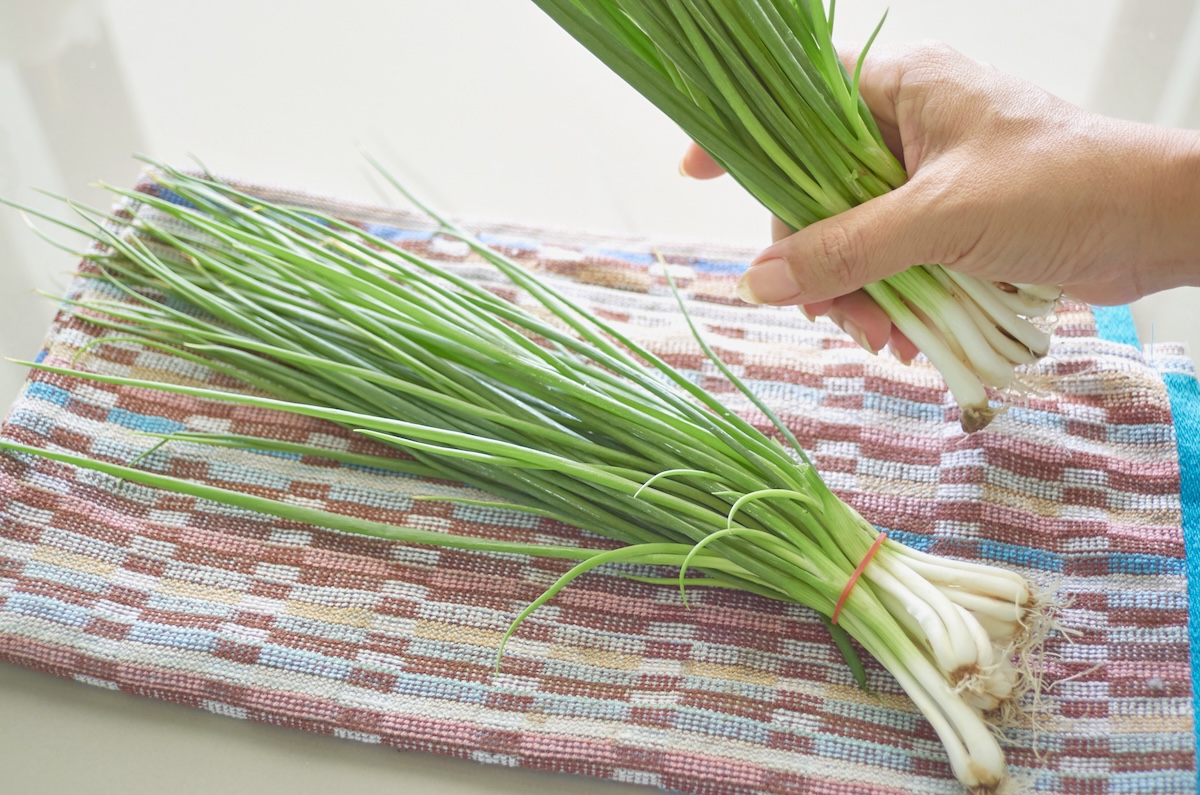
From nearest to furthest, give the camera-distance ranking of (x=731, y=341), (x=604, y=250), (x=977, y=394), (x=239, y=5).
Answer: (x=977, y=394) → (x=731, y=341) → (x=604, y=250) → (x=239, y=5)

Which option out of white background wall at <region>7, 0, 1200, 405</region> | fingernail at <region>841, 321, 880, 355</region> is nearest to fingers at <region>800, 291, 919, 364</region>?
fingernail at <region>841, 321, 880, 355</region>

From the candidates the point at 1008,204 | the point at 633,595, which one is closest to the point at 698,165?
the point at 1008,204

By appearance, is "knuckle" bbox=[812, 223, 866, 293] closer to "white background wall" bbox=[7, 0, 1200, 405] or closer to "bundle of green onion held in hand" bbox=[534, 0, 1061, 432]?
"bundle of green onion held in hand" bbox=[534, 0, 1061, 432]

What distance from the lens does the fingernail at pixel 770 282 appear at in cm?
103

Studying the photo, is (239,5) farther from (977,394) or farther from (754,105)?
(977,394)

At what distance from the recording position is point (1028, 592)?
98 centimetres

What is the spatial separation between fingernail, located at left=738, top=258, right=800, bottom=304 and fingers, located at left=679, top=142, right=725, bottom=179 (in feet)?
1.01

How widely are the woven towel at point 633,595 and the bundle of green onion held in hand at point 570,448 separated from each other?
0.17ft

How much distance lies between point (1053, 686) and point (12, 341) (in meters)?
1.27

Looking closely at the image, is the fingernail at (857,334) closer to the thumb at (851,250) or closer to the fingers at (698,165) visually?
the thumb at (851,250)

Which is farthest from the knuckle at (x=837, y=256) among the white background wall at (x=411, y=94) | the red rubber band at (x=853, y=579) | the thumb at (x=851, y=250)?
the white background wall at (x=411, y=94)

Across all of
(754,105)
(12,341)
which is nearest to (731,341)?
(754,105)

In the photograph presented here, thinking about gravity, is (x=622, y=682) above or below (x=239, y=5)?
below

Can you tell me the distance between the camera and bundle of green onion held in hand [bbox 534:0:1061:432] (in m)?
0.94
